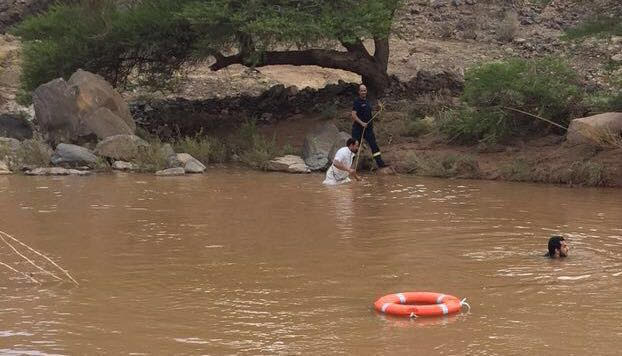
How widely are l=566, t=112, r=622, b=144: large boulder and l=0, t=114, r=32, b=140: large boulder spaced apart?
38.3ft

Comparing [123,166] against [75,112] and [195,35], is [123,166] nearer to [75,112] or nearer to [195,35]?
[75,112]

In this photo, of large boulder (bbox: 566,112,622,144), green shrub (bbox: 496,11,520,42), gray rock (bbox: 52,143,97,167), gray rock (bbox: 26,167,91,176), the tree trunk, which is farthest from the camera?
green shrub (bbox: 496,11,520,42)

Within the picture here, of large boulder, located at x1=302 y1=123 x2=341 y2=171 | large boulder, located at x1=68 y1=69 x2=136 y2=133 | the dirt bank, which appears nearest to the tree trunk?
the dirt bank

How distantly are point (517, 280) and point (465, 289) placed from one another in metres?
0.59

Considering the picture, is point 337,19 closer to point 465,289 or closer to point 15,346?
point 465,289

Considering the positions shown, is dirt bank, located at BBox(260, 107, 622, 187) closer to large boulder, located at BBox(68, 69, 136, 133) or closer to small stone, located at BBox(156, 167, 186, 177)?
small stone, located at BBox(156, 167, 186, 177)

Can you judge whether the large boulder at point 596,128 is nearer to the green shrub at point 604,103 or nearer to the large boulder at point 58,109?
the green shrub at point 604,103

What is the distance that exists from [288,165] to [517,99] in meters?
4.39

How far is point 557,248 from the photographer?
968 centimetres

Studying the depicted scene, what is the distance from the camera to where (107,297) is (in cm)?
823

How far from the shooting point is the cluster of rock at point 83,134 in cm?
1867

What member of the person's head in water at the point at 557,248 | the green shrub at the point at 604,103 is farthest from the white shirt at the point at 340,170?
the person's head in water at the point at 557,248

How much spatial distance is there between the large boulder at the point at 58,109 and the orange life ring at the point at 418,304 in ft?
43.7

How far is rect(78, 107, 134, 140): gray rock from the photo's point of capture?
19781 mm
